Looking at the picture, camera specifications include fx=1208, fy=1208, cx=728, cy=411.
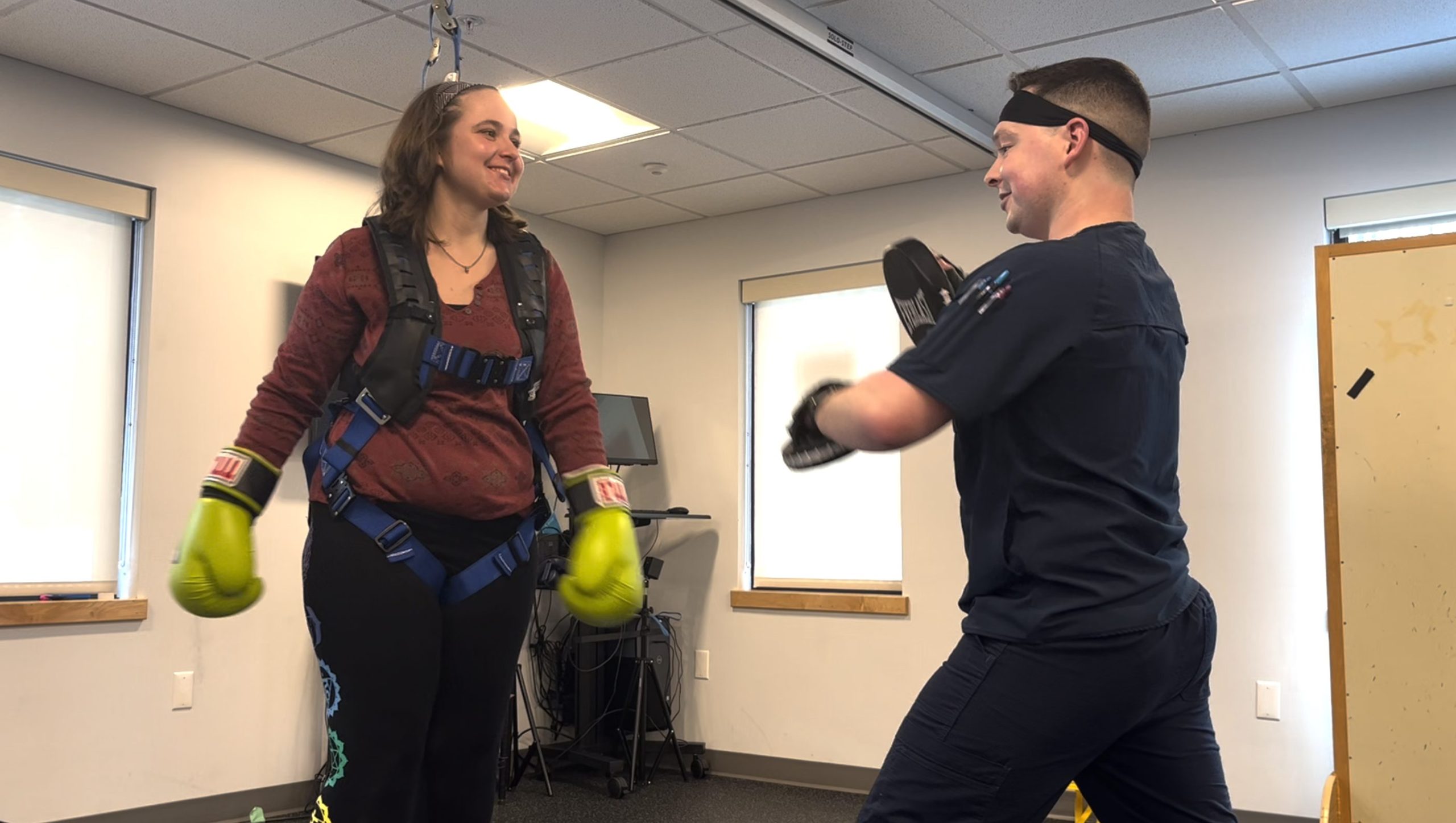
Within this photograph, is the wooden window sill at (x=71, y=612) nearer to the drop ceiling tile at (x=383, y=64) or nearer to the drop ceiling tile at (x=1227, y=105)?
the drop ceiling tile at (x=383, y=64)

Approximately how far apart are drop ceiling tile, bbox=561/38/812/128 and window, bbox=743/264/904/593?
1.27 metres

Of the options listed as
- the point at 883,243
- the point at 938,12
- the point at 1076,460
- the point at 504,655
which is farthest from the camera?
the point at 883,243

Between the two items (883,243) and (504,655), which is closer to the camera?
(504,655)

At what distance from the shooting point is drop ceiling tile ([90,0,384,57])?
3494mm

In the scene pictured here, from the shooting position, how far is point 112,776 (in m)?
4.02

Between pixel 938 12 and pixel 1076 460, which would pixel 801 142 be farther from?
pixel 1076 460

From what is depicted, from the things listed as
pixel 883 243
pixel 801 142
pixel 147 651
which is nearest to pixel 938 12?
pixel 801 142

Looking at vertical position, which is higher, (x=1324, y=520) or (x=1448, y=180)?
(x=1448, y=180)

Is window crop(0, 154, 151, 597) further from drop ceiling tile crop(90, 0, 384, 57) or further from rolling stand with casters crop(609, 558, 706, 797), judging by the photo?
rolling stand with casters crop(609, 558, 706, 797)

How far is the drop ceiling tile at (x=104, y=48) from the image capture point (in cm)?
359

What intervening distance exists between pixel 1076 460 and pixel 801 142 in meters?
3.48

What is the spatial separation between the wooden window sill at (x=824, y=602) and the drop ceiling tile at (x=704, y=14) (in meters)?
2.52

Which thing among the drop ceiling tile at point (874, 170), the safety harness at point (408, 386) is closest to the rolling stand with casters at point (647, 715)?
the drop ceiling tile at point (874, 170)

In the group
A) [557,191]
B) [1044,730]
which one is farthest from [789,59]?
[1044,730]
